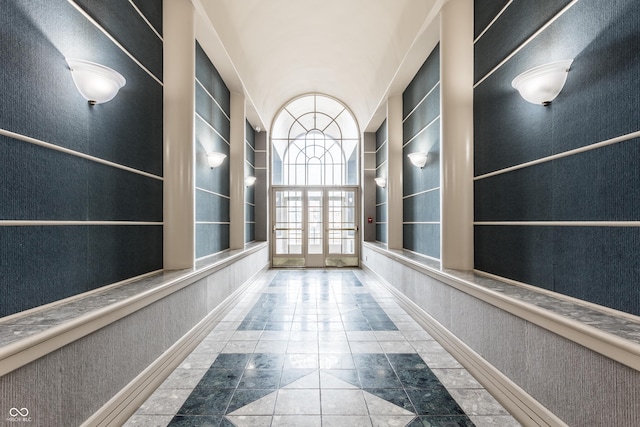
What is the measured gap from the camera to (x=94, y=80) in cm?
188

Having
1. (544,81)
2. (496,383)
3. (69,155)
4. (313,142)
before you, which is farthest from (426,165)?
(313,142)

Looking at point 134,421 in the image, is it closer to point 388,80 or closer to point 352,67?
point 388,80

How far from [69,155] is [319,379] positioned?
7.79ft

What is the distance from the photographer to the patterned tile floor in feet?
6.29

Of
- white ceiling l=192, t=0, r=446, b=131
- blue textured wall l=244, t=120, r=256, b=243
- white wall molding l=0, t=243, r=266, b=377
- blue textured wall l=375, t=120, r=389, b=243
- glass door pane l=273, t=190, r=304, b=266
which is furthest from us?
glass door pane l=273, t=190, r=304, b=266

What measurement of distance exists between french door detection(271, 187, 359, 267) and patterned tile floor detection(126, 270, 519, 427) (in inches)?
163

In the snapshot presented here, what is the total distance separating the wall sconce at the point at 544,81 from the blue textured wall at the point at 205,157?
348cm

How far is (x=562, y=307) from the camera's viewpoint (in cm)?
171

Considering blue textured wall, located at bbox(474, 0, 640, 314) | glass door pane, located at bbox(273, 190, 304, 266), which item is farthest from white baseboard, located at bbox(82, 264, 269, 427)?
glass door pane, located at bbox(273, 190, 304, 266)

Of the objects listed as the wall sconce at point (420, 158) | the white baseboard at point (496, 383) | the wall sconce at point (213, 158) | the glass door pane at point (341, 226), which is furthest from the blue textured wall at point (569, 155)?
the glass door pane at point (341, 226)

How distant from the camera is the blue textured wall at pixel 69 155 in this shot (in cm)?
151

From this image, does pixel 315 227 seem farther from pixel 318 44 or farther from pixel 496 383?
pixel 496 383

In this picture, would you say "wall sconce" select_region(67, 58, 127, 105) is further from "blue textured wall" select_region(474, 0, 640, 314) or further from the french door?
the french door

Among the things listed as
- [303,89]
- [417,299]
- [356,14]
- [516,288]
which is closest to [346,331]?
[417,299]
